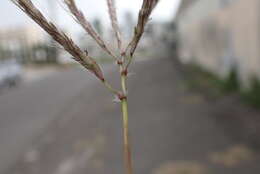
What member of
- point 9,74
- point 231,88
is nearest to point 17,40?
point 9,74

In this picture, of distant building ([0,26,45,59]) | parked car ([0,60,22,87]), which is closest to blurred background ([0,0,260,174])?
parked car ([0,60,22,87])

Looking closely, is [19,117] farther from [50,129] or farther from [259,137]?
[259,137]

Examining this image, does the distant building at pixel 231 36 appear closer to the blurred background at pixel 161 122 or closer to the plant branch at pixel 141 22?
the blurred background at pixel 161 122

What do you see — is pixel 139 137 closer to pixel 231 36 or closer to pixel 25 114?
pixel 25 114

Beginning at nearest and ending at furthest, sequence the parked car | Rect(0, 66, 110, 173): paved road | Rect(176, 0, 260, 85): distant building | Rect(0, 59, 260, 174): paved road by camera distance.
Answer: Rect(0, 59, 260, 174): paved road → Rect(0, 66, 110, 173): paved road → Rect(176, 0, 260, 85): distant building → the parked car

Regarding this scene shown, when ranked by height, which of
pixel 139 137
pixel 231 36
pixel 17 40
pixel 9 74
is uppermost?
pixel 17 40

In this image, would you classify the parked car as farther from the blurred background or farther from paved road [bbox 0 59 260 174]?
paved road [bbox 0 59 260 174]

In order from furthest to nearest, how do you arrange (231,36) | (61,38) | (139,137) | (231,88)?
1. (231,36)
2. (231,88)
3. (139,137)
4. (61,38)
